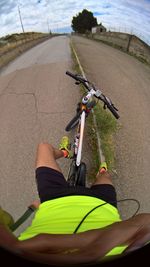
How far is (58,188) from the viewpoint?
1.10 meters

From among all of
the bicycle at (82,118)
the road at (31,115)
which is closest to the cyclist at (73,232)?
the bicycle at (82,118)

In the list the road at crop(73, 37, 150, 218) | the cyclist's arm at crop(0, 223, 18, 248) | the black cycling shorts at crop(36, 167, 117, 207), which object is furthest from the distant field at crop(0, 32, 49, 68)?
the cyclist's arm at crop(0, 223, 18, 248)

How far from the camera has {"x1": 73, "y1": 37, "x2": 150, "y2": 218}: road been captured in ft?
5.91

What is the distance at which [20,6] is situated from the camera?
1.18m

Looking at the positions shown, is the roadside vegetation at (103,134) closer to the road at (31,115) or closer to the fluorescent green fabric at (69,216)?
the road at (31,115)

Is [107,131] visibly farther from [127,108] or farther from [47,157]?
[47,157]

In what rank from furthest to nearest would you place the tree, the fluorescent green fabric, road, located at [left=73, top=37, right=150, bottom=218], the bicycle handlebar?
road, located at [left=73, top=37, right=150, bottom=218], the bicycle handlebar, the tree, the fluorescent green fabric

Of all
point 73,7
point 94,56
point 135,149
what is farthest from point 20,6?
point 135,149

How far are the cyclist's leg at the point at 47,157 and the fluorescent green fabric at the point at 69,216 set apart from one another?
0.48 meters

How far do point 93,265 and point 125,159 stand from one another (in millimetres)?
1525

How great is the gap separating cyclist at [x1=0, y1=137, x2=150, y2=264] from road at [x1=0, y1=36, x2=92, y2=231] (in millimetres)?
852

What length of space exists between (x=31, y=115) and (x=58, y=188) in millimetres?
1334

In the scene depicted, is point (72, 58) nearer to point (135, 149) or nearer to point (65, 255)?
point (135, 149)

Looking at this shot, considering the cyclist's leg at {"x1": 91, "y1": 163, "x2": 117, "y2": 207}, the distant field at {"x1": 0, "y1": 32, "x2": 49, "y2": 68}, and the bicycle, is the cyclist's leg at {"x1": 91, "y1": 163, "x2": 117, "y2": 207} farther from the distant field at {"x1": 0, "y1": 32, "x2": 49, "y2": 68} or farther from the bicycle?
the distant field at {"x1": 0, "y1": 32, "x2": 49, "y2": 68}
